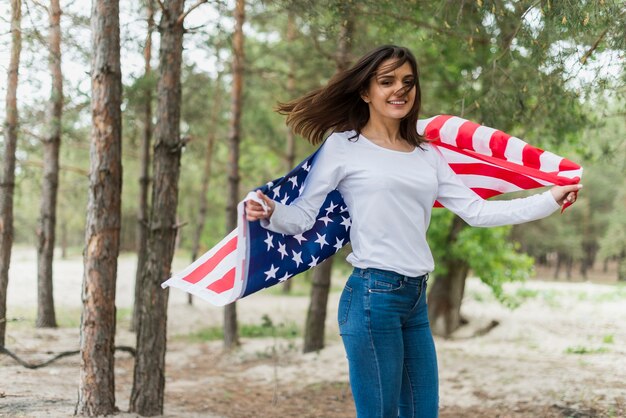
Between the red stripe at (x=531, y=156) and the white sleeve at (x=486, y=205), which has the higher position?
the red stripe at (x=531, y=156)

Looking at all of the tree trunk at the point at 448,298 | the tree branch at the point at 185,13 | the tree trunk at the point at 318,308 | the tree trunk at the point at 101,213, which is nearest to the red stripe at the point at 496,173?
the tree trunk at the point at 101,213

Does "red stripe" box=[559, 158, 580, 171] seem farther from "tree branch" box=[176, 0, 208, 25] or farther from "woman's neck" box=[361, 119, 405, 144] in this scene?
"tree branch" box=[176, 0, 208, 25]

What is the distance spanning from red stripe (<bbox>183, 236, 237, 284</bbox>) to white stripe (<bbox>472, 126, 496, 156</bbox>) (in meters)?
1.47

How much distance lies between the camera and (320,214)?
3.43 meters

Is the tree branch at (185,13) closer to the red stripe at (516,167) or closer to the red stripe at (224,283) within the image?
the red stripe at (516,167)

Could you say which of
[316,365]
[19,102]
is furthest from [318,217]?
[316,365]

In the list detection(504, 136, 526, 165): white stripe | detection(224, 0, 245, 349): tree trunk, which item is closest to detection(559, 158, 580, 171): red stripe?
detection(504, 136, 526, 165): white stripe

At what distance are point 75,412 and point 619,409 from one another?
4863 millimetres

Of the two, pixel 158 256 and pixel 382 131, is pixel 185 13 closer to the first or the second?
pixel 158 256

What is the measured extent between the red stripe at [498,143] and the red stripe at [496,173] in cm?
9

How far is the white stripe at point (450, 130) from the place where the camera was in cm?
359

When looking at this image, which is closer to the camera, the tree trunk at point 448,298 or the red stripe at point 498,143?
the red stripe at point 498,143

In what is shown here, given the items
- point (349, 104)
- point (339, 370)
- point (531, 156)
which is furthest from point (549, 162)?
point (339, 370)

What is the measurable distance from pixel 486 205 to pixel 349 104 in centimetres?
85
